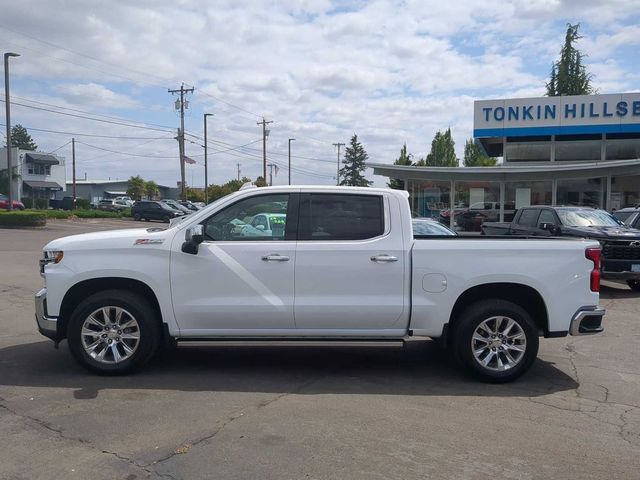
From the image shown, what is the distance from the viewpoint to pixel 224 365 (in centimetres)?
666

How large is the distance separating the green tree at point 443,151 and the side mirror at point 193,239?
184 feet

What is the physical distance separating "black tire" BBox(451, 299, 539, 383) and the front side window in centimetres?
204

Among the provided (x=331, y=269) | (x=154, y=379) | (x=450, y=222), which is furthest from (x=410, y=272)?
(x=450, y=222)

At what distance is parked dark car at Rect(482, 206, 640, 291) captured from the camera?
477 inches

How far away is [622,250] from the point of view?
12.2m

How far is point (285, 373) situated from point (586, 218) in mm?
10244

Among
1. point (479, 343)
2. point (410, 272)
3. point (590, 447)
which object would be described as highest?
point (410, 272)

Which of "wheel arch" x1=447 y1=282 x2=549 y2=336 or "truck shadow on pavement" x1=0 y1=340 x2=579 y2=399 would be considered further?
"wheel arch" x1=447 y1=282 x2=549 y2=336

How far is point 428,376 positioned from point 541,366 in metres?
1.46

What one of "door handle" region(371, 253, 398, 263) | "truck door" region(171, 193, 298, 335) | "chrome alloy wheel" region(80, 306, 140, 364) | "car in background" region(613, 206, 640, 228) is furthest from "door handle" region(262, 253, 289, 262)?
"car in background" region(613, 206, 640, 228)

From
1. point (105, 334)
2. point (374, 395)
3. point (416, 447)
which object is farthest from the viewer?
point (105, 334)

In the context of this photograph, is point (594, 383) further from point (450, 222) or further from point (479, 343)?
point (450, 222)

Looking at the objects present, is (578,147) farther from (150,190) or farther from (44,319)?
(150,190)

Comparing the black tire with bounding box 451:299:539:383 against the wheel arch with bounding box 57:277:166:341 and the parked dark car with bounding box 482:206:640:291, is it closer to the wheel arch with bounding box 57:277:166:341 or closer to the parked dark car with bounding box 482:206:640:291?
the wheel arch with bounding box 57:277:166:341
